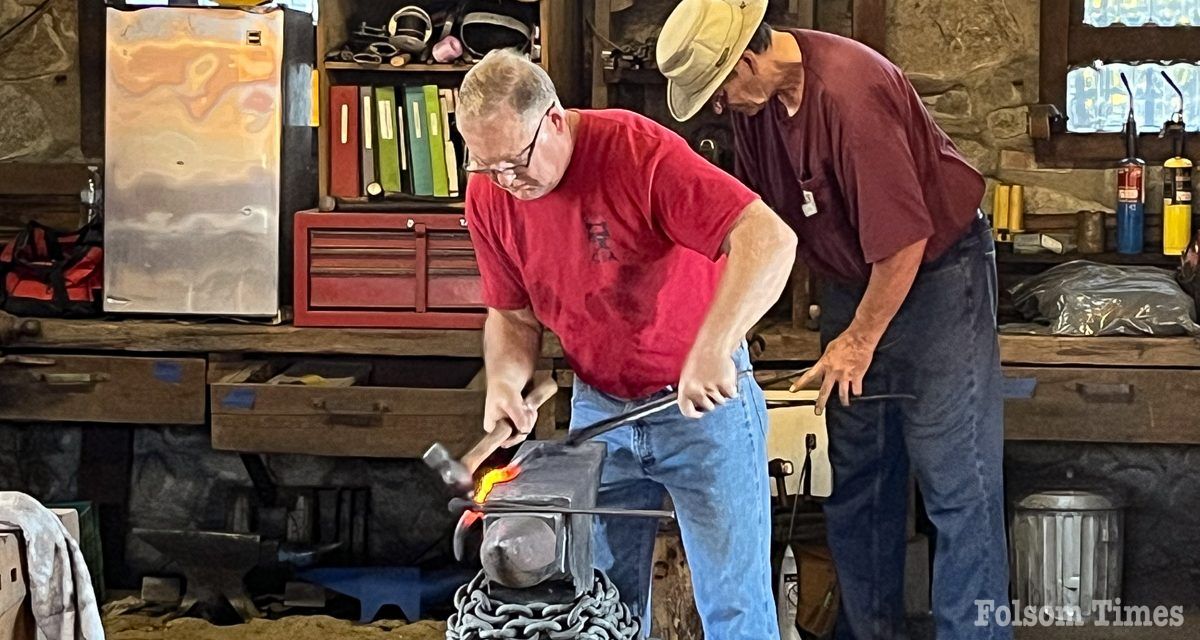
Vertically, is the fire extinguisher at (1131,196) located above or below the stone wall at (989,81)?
below

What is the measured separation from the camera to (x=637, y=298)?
2549mm

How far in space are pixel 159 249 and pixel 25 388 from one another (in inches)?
19.7

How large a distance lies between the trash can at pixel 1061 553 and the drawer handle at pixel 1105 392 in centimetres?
34

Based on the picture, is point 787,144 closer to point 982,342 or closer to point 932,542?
point 982,342

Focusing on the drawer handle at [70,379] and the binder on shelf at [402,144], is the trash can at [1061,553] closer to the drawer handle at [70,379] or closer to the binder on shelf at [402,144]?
the binder on shelf at [402,144]

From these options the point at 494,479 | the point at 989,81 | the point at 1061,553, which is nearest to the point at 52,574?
the point at 494,479

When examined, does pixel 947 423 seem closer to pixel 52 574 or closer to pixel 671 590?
pixel 671 590

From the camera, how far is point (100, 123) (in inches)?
169

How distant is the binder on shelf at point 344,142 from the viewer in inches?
152

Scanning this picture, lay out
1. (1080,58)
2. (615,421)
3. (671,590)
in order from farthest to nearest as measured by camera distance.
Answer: (1080,58) → (671,590) → (615,421)

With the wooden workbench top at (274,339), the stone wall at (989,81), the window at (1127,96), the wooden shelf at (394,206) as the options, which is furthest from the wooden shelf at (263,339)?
the window at (1127,96)

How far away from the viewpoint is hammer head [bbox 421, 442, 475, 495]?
7.36ft

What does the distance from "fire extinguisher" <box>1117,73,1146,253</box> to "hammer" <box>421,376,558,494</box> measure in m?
1.87

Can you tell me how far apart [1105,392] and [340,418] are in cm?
185
